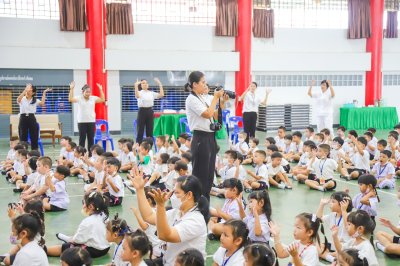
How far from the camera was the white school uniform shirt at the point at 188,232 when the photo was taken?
319 cm

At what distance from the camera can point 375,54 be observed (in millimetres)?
16891

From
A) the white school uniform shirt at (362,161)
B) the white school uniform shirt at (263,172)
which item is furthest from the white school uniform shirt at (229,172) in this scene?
the white school uniform shirt at (362,161)

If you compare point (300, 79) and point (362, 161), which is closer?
point (362, 161)

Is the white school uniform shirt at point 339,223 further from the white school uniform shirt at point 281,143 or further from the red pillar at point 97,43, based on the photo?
the red pillar at point 97,43

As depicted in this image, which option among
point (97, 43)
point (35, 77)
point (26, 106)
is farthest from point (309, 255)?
point (35, 77)

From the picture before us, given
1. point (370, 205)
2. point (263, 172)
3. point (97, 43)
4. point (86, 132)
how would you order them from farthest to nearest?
Result: point (97, 43), point (86, 132), point (263, 172), point (370, 205)

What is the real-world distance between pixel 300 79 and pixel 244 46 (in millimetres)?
2412

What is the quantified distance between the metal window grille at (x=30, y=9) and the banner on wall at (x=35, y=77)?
1.45 metres

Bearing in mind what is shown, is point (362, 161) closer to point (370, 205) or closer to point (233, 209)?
point (370, 205)

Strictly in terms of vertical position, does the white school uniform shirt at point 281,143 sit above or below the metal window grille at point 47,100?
below

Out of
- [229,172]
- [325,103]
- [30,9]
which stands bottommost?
[229,172]

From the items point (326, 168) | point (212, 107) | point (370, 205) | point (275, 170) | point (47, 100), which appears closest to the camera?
point (212, 107)

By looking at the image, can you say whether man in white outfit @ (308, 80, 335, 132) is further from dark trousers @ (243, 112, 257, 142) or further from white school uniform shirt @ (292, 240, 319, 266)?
white school uniform shirt @ (292, 240, 319, 266)

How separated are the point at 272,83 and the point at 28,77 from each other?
7.14 metres
